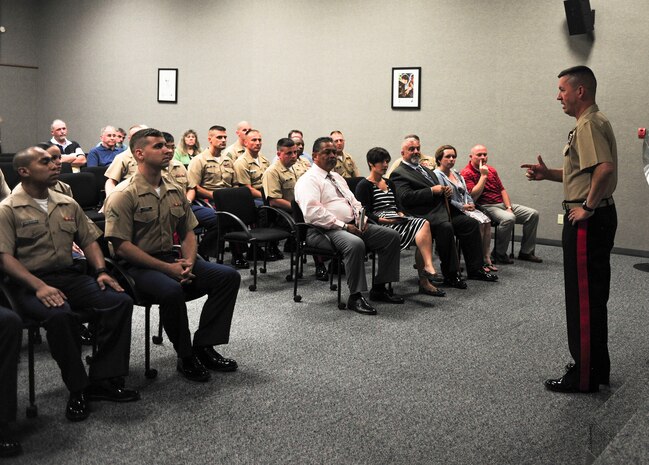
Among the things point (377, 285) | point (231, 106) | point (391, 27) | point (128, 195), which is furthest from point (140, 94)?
point (128, 195)

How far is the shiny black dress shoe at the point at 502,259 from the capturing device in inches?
276

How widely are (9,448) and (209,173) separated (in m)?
4.49

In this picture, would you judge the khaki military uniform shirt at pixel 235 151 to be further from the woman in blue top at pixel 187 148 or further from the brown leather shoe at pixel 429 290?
the brown leather shoe at pixel 429 290

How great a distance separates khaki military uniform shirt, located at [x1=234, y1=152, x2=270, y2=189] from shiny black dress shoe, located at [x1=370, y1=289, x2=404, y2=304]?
7.74ft

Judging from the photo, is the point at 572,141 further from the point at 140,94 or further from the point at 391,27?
the point at 140,94

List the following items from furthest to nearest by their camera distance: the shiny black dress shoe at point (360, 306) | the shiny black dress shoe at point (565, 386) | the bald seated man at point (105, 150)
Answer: the bald seated man at point (105, 150) → the shiny black dress shoe at point (360, 306) → the shiny black dress shoe at point (565, 386)

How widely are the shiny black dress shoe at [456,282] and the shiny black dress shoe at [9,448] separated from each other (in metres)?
3.87

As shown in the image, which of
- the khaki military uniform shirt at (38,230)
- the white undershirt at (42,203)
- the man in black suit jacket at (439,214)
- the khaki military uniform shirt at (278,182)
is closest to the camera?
the khaki military uniform shirt at (38,230)

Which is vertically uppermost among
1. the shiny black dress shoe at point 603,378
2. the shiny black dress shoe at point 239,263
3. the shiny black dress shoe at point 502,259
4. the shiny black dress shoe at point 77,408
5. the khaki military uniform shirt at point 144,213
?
the khaki military uniform shirt at point 144,213

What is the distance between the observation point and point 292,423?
10.2ft

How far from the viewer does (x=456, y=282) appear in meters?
5.89

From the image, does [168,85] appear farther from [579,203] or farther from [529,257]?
[579,203]

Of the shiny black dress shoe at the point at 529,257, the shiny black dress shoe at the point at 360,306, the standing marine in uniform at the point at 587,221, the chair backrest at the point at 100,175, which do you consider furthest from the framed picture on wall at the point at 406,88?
the standing marine in uniform at the point at 587,221

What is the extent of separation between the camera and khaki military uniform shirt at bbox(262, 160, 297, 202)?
6418 millimetres
